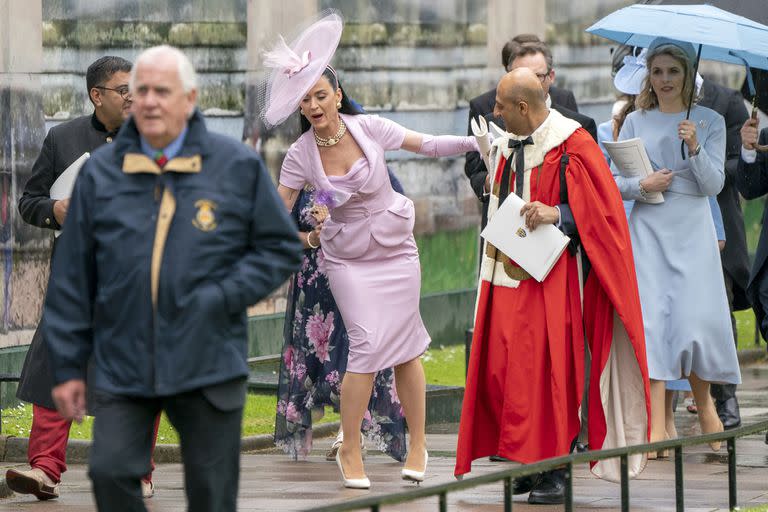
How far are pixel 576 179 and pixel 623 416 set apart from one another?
112cm

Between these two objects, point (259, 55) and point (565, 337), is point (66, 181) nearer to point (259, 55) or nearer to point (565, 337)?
point (565, 337)

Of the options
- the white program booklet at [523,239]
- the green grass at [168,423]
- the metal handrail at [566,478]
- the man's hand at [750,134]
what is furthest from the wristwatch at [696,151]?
the green grass at [168,423]

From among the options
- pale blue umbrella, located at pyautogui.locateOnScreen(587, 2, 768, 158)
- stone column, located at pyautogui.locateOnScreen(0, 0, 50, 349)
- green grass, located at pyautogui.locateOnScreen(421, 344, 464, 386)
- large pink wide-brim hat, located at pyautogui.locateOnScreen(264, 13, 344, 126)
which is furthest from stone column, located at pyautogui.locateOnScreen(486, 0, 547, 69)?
large pink wide-brim hat, located at pyautogui.locateOnScreen(264, 13, 344, 126)

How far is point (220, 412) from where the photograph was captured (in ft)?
18.5

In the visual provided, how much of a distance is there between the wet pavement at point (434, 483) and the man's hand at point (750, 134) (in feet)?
5.32

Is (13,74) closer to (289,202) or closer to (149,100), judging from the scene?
(289,202)

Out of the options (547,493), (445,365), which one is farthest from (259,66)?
(547,493)

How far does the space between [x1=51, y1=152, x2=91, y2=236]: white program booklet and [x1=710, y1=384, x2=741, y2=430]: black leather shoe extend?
430 cm

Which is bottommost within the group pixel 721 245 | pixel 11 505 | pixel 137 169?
pixel 11 505

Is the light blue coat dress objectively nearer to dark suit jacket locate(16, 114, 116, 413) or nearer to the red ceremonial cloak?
the red ceremonial cloak

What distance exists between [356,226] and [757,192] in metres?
2.41

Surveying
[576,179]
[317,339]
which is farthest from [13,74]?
[576,179]

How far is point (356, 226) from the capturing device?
29.9 ft

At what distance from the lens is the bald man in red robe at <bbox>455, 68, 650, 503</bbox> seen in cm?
833
